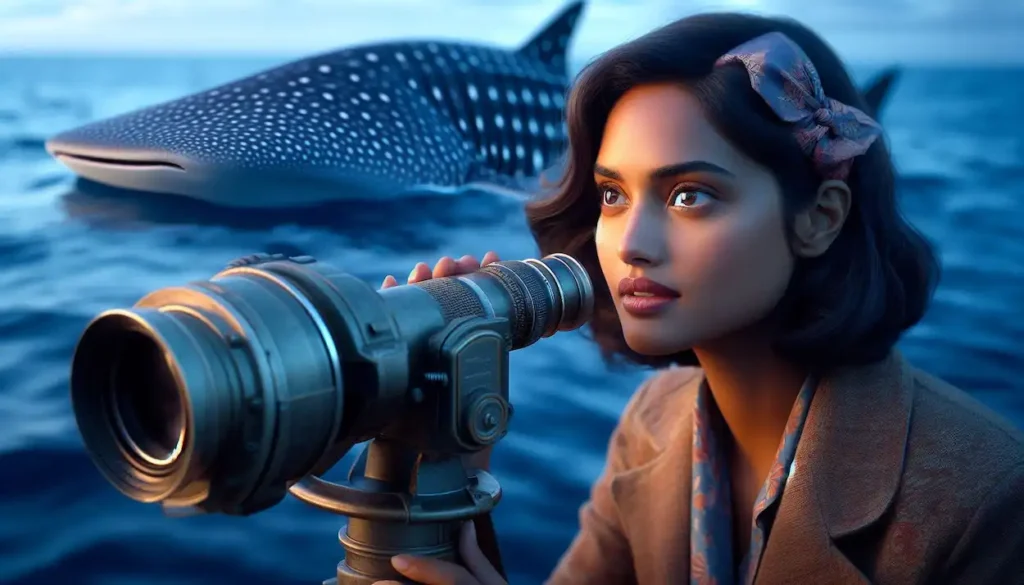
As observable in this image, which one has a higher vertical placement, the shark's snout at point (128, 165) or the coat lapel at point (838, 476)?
the shark's snout at point (128, 165)

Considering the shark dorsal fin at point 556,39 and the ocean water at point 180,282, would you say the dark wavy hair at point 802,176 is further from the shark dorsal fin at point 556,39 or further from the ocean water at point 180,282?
the shark dorsal fin at point 556,39

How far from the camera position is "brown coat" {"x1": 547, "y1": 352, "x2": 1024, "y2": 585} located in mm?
1015

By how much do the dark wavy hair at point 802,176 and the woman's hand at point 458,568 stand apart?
40 cm

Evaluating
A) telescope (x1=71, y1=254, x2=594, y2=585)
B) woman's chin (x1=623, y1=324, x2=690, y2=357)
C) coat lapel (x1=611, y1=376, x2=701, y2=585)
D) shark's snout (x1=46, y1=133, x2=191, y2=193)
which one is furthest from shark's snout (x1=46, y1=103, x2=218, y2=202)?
coat lapel (x1=611, y1=376, x2=701, y2=585)

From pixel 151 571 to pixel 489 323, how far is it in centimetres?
53

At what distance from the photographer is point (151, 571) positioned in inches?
44.8

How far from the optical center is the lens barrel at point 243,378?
27.3 inches

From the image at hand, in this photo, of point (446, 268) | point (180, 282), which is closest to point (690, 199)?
point (446, 268)

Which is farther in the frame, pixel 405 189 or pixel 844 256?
pixel 405 189

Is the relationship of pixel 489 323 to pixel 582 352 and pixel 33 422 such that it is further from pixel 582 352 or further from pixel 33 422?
pixel 582 352

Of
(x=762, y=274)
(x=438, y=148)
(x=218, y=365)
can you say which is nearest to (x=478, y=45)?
(x=438, y=148)

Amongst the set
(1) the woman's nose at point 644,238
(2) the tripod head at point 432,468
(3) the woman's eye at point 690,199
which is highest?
(3) the woman's eye at point 690,199

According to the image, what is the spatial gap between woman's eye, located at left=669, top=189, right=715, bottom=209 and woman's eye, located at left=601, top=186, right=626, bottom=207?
2.8 inches

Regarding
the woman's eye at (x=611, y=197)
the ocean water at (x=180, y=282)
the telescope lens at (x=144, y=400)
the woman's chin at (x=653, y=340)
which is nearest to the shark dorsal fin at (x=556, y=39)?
the ocean water at (x=180, y=282)
